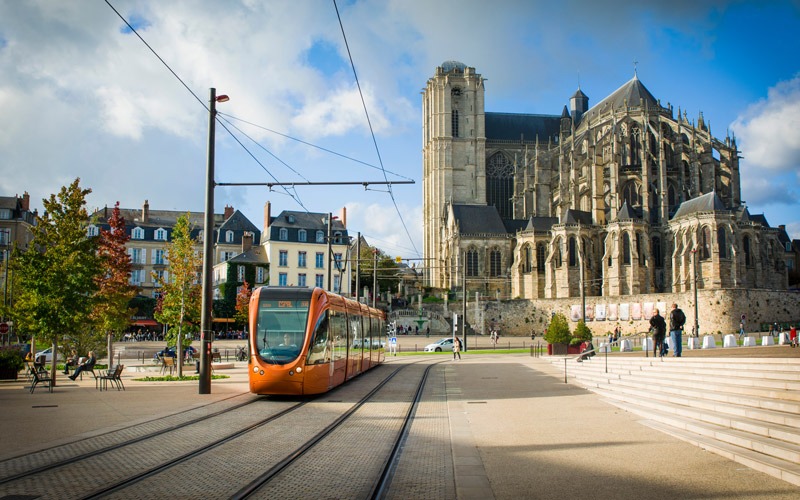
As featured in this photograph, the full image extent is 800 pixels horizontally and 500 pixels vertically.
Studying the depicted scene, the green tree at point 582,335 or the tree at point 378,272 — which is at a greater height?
the tree at point 378,272

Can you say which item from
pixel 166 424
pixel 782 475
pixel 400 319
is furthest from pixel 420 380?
pixel 400 319

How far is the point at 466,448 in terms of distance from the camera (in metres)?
9.05

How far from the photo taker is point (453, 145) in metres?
84.0

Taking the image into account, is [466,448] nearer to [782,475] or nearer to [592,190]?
[782,475]

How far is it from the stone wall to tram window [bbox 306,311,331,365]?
42.4 m

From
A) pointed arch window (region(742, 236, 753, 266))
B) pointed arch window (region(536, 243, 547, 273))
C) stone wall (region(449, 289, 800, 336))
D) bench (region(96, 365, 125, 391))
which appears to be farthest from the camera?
pointed arch window (region(536, 243, 547, 273))

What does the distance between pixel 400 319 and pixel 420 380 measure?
145 ft

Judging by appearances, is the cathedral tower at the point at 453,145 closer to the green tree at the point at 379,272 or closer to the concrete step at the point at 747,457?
the green tree at the point at 379,272

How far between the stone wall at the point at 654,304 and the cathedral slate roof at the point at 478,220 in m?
10.9

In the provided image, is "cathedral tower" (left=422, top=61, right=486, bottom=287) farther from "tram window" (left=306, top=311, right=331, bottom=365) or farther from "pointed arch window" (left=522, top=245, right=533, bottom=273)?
"tram window" (left=306, top=311, right=331, bottom=365)

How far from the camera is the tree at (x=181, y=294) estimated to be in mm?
21781

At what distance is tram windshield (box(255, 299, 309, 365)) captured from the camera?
14602 millimetres

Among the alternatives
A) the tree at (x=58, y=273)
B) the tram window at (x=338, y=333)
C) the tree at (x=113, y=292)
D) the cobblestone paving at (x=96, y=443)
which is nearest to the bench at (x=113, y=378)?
the tree at (x=58, y=273)

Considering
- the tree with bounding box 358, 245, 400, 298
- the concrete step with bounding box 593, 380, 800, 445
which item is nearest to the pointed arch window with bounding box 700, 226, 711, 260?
the tree with bounding box 358, 245, 400, 298
